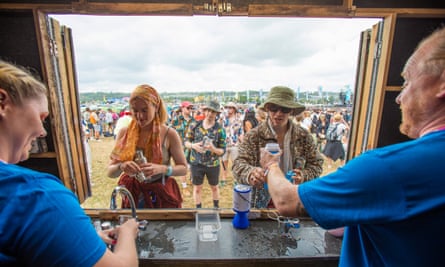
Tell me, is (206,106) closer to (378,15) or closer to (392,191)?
(378,15)

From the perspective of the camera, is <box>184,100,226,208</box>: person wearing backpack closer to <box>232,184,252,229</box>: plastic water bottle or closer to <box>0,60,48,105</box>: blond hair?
<box>232,184,252,229</box>: plastic water bottle

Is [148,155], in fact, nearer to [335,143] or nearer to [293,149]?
[293,149]

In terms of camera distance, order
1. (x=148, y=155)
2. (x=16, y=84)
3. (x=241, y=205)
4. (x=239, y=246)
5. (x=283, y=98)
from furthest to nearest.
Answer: (x=148, y=155), (x=283, y=98), (x=241, y=205), (x=239, y=246), (x=16, y=84)

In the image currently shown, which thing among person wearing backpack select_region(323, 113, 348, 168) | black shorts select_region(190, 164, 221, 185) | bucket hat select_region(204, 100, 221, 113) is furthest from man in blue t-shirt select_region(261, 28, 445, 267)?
black shorts select_region(190, 164, 221, 185)

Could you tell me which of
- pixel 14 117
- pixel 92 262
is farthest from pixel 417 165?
pixel 14 117

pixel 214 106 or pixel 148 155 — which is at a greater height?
pixel 214 106

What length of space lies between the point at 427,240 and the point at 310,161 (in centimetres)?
105

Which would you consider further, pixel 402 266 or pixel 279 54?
pixel 279 54

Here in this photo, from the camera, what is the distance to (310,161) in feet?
5.26

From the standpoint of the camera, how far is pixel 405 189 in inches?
21.6

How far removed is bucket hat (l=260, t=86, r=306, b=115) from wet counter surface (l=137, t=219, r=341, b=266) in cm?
82

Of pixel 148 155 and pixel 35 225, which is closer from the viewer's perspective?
pixel 35 225

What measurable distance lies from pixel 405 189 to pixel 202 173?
2.29 meters

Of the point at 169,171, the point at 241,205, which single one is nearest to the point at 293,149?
the point at 241,205
